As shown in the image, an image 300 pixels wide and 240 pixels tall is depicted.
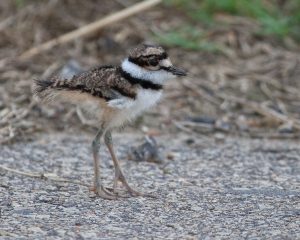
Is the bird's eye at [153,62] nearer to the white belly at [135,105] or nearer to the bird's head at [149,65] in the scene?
the bird's head at [149,65]

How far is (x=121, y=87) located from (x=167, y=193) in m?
0.62

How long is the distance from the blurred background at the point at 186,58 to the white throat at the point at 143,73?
1.46m

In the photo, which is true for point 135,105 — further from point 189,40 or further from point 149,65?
point 189,40

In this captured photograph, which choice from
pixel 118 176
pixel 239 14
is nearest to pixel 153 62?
pixel 118 176

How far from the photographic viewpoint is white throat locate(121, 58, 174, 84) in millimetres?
3977

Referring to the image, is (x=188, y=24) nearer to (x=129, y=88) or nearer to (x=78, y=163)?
(x=78, y=163)

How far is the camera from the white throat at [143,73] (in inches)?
157

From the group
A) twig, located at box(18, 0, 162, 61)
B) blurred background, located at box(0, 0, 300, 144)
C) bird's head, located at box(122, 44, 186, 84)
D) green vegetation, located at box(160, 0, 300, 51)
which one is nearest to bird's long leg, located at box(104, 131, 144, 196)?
bird's head, located at box(122, 44, 186, 84)

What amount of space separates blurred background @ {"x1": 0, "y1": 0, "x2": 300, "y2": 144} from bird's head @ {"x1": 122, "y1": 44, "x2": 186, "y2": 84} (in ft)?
4.86

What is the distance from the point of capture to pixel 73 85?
407 centimetres

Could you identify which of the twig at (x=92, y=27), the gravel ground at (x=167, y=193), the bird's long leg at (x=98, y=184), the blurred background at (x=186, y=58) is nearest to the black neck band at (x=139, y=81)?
the bird's long leg at (x=98, y=184)

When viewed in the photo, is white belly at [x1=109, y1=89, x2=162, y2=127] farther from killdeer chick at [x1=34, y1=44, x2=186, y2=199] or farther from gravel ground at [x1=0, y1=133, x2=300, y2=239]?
gravel ground at [x1=0, y1=133, x2=300, y2=239]

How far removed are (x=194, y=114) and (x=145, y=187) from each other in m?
1.71

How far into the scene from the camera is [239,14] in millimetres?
7395
